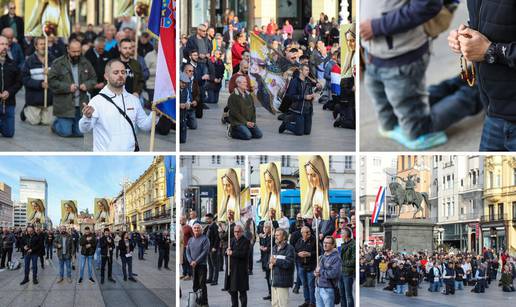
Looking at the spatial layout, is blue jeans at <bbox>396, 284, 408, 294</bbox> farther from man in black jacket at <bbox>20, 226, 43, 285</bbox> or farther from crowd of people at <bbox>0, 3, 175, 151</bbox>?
man in black jacket at <bbox>20, 226, 43, 285</bbox>

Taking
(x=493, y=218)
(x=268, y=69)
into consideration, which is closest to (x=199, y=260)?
(x=268, y=69)

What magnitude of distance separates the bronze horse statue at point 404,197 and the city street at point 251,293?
1195mm

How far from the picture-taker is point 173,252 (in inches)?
286

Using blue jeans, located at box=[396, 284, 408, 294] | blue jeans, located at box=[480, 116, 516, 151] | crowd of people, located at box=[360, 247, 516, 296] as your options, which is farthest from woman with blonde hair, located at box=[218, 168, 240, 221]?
blue jeans, located at box=[480, 116, 516, 151]

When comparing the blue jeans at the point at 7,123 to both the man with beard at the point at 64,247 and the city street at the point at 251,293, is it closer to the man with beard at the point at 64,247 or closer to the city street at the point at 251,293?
the man with beard at the point at 64,247

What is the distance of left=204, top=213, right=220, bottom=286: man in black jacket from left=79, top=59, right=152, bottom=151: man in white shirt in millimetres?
961

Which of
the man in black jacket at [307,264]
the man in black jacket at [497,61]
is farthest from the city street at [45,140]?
the man in black jacket at [497,61]

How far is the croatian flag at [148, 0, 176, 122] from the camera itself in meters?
7.20

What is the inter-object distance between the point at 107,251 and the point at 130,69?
5.36 feet

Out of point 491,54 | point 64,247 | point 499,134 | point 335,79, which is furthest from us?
point 335,79

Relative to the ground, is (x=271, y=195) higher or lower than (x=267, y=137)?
lower

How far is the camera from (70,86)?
726cm

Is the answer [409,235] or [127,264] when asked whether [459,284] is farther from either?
[127,264]

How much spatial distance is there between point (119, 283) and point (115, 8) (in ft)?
7.93
